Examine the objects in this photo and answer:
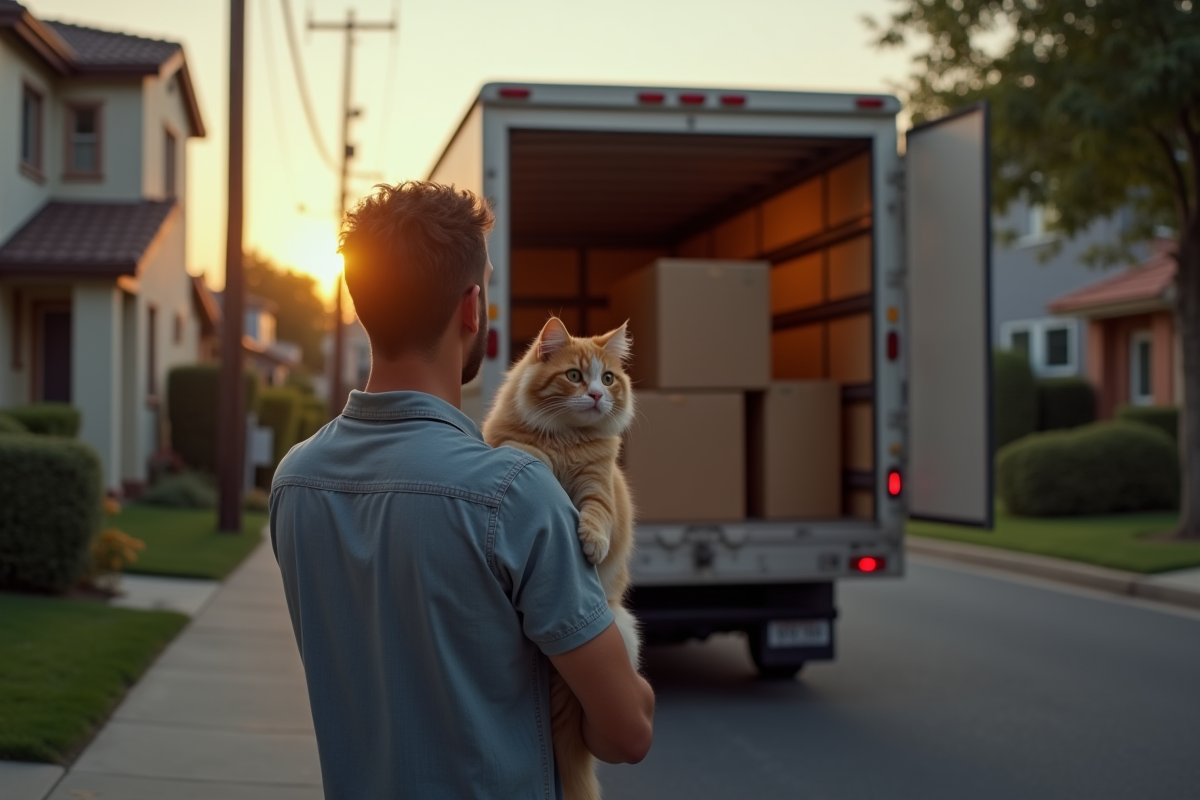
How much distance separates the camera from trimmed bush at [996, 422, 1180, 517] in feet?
60.4

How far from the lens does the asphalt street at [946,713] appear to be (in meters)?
6.09

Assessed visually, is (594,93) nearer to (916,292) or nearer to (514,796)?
(916,292)

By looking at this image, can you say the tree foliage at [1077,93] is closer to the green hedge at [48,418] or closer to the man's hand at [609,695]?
the green hedge at [48,418]

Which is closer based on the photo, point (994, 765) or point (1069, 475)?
point (994, 765)

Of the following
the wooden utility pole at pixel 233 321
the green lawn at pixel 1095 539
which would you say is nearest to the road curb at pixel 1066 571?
the green lawn at pixel 1095 539

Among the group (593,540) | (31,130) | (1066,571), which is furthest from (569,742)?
A: (31,130)

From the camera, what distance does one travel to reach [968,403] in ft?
24.3

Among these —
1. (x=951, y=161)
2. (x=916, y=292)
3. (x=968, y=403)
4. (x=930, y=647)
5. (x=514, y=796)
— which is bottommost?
(x=930, y=647)

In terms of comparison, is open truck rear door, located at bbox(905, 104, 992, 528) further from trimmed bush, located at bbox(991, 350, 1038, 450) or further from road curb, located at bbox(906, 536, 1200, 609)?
trimmed bush, located at bbox(991, 350, 1038, 450)

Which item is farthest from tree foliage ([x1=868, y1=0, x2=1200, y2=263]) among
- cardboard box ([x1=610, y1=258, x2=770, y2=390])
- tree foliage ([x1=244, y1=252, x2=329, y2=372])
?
tree foliage ([x1=244, y1=252, x2=329, y2=372])

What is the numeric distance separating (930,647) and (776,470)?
2.59 m

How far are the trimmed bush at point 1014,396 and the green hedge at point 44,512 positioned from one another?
22.0m

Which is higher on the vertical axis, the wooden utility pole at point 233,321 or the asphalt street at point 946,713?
the wooden utility pole at point 233,321

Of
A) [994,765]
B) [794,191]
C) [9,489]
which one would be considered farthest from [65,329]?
[994,765]
